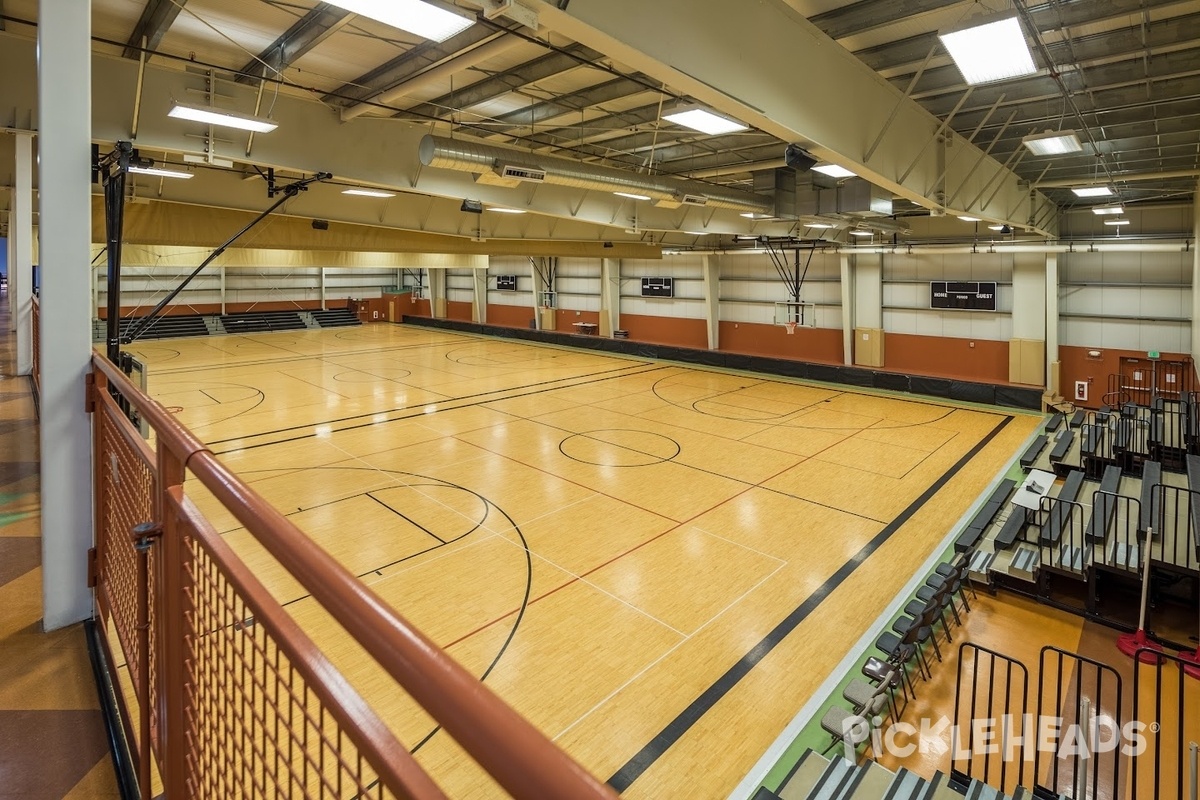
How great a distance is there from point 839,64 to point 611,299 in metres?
27.2

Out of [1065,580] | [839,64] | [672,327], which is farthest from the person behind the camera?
[672,327]

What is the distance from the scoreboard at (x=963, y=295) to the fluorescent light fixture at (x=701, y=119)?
61.0 ft

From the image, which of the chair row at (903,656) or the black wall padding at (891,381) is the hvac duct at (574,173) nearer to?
the chair row at (903,656)

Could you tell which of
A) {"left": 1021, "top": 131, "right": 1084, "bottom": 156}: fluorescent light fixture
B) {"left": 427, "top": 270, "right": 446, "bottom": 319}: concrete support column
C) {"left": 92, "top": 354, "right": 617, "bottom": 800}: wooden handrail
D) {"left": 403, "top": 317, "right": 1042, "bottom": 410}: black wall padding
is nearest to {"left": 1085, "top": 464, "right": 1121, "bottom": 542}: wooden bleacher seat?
{"left": 1021, "top": 131, "right": 1084, "bottom": 156}: fluorescent light fixture

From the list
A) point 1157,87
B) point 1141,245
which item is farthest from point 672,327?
point 1157,87

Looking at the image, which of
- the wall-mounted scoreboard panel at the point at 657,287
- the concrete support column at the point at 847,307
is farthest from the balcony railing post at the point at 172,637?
the wall-mounted scoreboard panel at the point at 657,287

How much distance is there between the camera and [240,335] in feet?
129

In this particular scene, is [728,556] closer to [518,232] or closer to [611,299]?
[518,232]

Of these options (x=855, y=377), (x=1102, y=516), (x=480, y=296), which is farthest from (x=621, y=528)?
(x=480, y=296)

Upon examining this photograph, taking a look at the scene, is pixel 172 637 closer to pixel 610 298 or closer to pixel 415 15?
pixel 415 15

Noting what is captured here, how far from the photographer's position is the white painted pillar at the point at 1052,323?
813 inches

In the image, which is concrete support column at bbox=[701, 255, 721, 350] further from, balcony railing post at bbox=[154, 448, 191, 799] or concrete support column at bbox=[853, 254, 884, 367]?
balcony railing post at bbox=[154, 448, 191, 799]

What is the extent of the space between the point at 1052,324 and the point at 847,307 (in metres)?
6.99

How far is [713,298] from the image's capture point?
30.7 m
